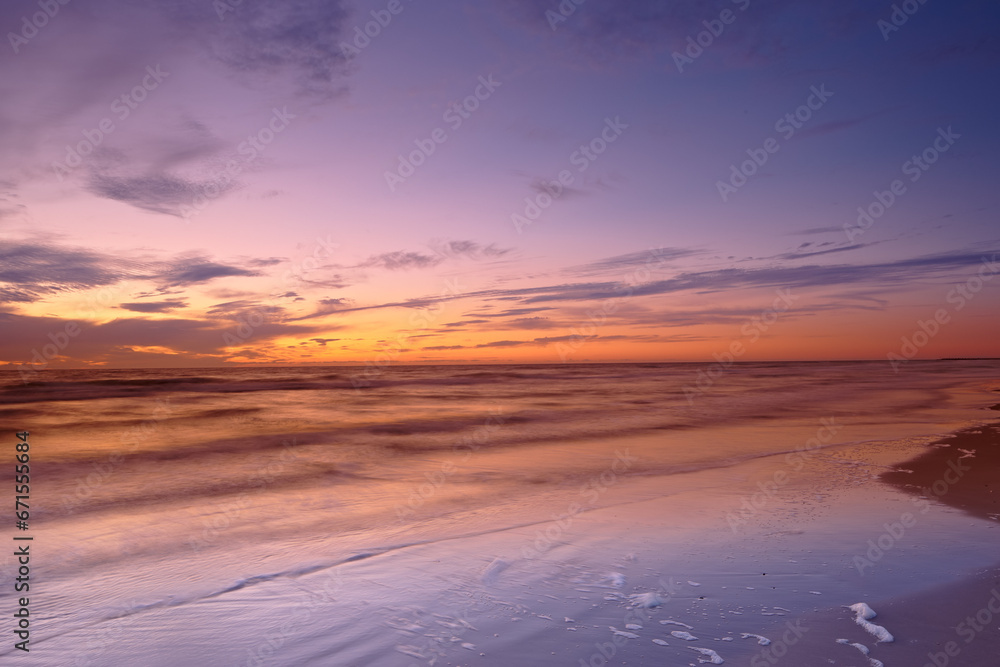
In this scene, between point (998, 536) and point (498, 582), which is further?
point (998, 536)

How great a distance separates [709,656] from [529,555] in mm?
2578

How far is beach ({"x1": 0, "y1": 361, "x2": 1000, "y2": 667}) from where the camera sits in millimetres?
4359

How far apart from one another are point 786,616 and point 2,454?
721 inches

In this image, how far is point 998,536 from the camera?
6.52m

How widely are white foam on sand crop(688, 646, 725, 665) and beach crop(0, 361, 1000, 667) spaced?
21 mm

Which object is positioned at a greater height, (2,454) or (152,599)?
(2,454)

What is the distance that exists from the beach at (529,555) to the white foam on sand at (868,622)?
0.02 m

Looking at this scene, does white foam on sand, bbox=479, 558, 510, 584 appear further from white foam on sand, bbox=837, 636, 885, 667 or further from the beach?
white foam on sand, bbox=837, 636, 885, 667

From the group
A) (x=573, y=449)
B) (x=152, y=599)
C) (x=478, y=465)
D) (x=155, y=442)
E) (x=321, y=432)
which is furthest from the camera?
(x=321, y=432)

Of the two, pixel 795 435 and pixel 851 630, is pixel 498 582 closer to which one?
pixel 851 630

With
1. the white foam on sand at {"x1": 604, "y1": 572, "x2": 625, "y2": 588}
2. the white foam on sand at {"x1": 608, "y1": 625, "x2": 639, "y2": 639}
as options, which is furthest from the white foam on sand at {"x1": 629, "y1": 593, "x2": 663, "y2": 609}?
the white foam on sand at {"x1": 608, "y1": 625, "x2": 639, "y2": 639}

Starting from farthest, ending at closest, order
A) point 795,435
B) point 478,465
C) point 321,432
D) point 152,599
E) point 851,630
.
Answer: point 321,432 < point 795,435 < point 478,465 < point 152,599 < point 851,630

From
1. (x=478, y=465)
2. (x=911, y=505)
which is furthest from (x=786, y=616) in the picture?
(x=478, y=465)

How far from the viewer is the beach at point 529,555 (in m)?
4.36
